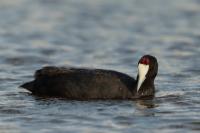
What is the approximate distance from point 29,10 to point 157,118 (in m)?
13.3

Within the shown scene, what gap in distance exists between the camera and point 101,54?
19234 millimetres

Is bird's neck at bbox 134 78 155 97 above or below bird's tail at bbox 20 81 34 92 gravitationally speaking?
below

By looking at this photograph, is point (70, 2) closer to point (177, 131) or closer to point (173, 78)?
point (173, 78)

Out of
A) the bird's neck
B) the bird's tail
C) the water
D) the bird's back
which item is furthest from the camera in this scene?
the bird's tail

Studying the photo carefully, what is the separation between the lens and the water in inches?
492

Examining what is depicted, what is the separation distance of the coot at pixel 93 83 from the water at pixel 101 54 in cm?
30

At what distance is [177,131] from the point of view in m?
12.0

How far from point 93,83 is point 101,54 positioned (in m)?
4.91

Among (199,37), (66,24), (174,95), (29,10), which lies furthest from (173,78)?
(29,10)

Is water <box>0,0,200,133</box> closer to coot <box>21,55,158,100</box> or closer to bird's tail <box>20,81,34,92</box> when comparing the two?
bird's tail <box>20,81,34,92</box>

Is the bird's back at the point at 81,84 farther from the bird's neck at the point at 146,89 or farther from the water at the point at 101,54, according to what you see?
the water at the point at 101,54

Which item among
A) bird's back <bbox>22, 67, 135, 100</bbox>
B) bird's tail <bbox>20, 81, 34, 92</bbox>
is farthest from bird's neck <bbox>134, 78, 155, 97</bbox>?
bird's tail <bbox>20, 81, 34, 92</bbox>

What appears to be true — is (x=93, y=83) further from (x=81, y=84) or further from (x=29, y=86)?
(x=29, y=86)

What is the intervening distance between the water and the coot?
30cm
